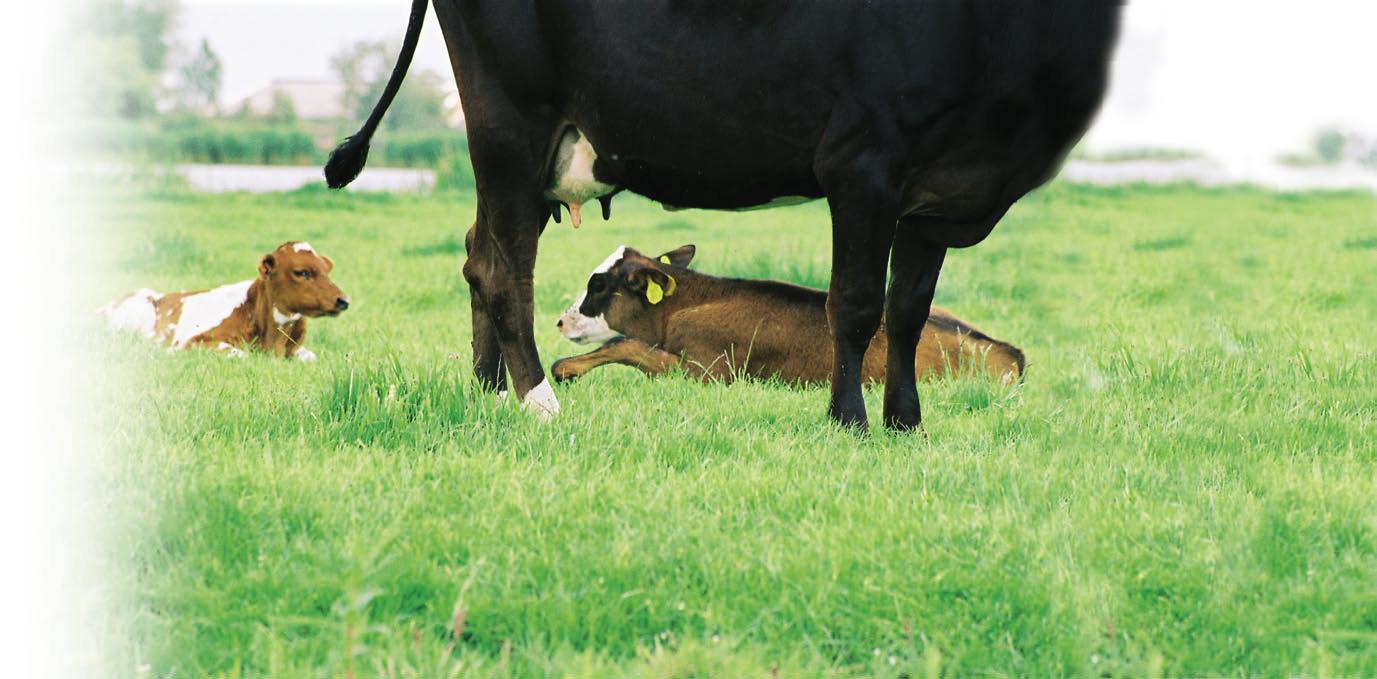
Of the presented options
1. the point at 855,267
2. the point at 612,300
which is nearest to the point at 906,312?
the point at 855,267

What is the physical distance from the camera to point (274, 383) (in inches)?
256

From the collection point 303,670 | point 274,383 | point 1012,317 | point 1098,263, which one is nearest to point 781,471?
point 303,670

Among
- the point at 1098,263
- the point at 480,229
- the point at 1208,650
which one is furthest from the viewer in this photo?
the point at 1098,263

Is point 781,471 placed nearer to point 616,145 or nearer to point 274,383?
point 616,145

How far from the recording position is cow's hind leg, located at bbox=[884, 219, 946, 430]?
5.94 m

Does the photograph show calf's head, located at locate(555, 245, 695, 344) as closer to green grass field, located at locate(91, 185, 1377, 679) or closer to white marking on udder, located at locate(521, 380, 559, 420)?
green grass field, located at locate(91, 185, 1377, 679)

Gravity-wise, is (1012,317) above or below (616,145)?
below

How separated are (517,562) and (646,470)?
1056mm

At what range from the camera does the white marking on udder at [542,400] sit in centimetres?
586

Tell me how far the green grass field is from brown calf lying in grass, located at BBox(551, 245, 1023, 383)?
0.24 metres

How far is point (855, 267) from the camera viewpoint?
5.56 m

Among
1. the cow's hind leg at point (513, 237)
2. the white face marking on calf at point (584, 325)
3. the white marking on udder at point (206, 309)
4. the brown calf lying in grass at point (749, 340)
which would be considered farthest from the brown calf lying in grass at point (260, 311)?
the cow's hind leg at point (513, 237)

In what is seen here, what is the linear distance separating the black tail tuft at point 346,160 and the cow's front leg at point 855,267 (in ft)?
8.28

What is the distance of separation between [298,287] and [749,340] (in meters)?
2.76
